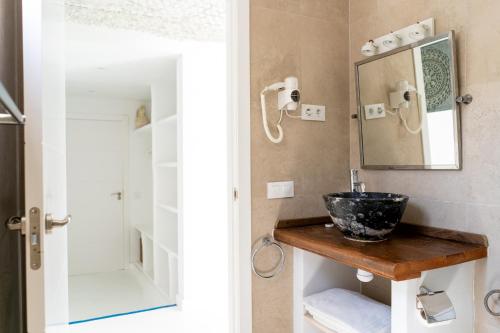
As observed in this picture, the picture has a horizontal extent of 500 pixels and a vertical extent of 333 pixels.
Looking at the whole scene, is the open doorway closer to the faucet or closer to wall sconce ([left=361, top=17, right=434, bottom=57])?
wall sconce ([left=361, top=17, right=434, bottom=57])

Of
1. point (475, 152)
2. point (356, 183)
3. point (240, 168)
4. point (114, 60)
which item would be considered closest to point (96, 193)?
point (114, 60)

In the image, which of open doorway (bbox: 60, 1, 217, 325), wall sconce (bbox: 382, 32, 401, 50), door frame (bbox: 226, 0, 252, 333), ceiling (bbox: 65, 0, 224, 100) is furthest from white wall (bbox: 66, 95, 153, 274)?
wall sconce (bbox: 382, 32, 401, 50)

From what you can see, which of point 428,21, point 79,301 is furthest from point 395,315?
point 79,301

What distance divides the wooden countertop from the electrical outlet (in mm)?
593

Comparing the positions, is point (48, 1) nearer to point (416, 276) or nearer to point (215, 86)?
point (416, 276)

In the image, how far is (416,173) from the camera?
1.57 meters

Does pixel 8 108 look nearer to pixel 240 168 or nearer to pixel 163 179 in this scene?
pixel 240 168

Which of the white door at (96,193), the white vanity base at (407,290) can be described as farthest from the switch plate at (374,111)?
the white door at (96,193)

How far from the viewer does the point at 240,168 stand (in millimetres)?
1629

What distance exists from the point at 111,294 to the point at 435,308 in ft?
11.3

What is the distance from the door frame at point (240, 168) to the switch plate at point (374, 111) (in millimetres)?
649

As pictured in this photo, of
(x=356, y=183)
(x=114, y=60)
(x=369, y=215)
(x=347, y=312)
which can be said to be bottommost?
(x=347, y=312)

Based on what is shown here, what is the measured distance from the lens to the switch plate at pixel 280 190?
1.70m

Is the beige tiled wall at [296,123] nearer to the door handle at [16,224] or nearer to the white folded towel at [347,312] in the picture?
the white folded towel at [347,312]
